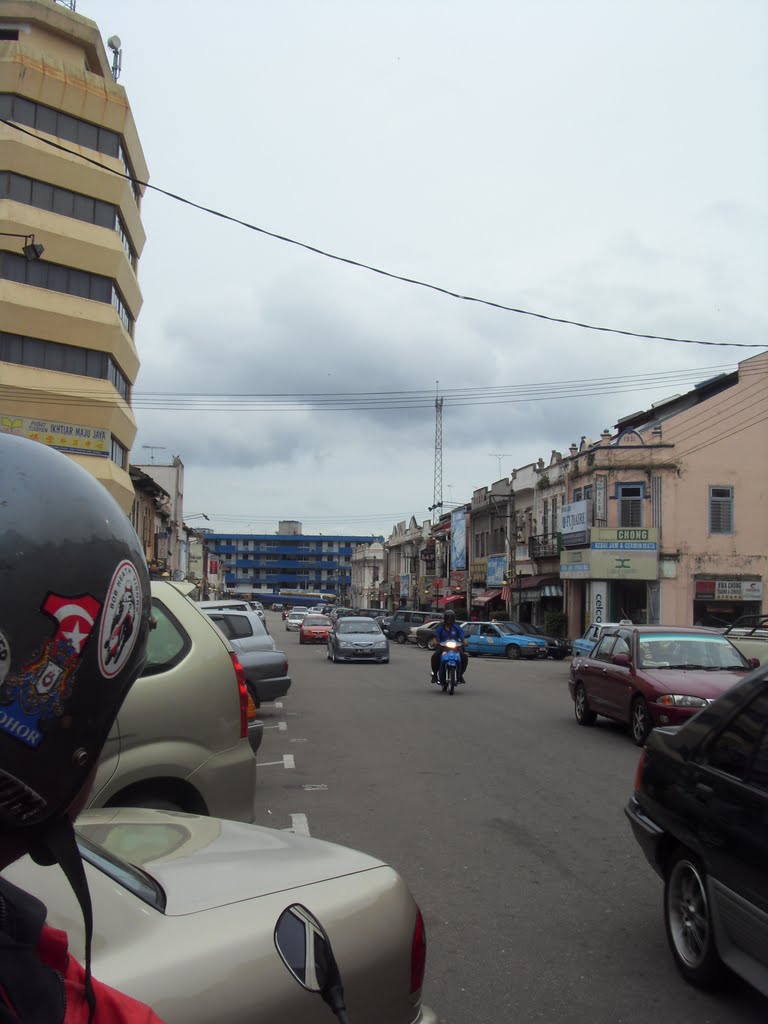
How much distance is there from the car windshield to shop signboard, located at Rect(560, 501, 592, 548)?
26.3 metres

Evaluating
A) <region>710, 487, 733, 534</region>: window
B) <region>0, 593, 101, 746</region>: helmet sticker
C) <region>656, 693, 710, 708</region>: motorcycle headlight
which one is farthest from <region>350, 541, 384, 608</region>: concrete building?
<region>0, 593, 101, 746</region>: helmet sticker

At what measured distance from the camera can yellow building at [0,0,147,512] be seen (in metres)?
28.2

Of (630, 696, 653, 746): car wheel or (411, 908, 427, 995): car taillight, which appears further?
(630, 696, 653, 746): car wheel

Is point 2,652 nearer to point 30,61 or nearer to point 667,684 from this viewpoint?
point 667,684

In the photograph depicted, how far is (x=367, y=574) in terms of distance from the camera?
114 metres

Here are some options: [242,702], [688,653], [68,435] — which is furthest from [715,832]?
[68,435]

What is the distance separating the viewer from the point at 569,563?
3888 centimetres

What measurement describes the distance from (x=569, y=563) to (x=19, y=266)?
79.8ft

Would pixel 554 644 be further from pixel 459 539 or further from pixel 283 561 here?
pixel 283 561

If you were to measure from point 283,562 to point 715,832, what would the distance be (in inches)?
6196

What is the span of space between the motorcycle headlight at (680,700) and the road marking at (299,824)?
5.02 meters

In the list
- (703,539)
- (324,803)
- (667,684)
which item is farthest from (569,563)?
(324,803)

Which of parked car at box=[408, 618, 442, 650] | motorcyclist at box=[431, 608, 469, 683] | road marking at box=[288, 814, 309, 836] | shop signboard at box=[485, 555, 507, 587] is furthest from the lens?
shop signboard at box=[485, 555, 507, 587]

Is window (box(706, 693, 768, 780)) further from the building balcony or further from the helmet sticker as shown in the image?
the building balcony
